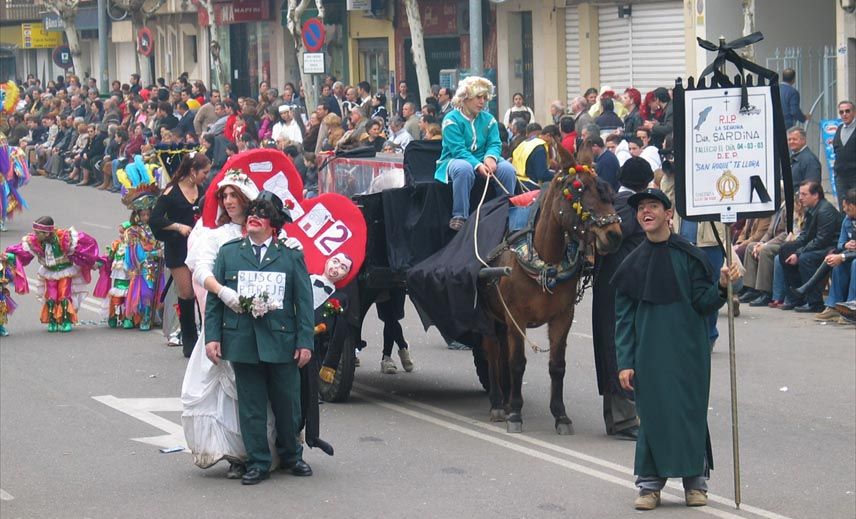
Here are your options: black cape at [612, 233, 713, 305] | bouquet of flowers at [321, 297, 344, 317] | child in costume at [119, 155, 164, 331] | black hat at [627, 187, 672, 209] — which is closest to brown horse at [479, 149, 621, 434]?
bouquet of flowers at [321, 297, 344, 317]

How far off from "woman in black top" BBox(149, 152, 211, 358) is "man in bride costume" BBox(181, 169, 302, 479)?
4.41m

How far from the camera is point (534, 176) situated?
15641mm

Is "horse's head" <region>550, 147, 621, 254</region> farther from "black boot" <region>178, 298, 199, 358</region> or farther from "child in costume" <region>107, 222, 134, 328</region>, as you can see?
"child in costume" <region>107, 222, 134, 328</region>

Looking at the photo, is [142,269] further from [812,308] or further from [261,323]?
[261,323]

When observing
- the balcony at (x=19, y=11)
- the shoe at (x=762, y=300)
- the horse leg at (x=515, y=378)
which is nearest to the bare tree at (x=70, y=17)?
the balcony at (x=19, y=11)

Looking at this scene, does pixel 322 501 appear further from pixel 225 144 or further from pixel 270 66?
pixel 270 66

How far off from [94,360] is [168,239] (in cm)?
164

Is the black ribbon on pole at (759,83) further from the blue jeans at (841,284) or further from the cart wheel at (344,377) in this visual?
the blue jeans at (841,284)

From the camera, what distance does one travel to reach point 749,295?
A: 1770 centimetres

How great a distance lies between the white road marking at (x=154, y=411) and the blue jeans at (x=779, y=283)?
293 inches

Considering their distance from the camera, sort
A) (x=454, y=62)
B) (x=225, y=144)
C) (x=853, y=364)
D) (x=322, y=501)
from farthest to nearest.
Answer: (x=454, y=62) → (x=225, y=144) → (x=853, y=364) → (x=322, y=501)

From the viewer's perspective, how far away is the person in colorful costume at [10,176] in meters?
25.1

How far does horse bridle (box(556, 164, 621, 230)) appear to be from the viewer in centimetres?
1033

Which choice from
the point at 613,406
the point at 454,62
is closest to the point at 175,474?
the point at 613,406
